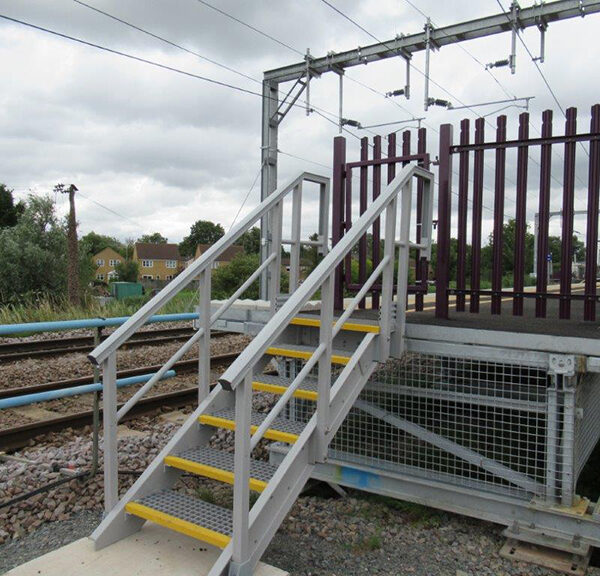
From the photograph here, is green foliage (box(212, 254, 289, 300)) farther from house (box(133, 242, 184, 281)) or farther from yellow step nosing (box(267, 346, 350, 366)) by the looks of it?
house (box(133, 242, 184, 281))

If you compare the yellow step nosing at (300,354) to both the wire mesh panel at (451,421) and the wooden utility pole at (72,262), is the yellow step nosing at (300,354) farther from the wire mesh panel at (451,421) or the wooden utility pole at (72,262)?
the wooden utility pole at (72,262)

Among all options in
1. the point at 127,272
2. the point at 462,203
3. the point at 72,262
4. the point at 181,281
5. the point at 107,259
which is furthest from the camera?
the point at 107,259

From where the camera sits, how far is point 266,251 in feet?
36.0

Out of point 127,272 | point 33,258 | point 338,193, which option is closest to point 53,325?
point 338,193

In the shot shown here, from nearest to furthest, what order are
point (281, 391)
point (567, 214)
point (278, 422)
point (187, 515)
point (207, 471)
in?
point (187, 515)
point (207, 471)
point (278, 422)
point (281, 391)
point (567, 214)

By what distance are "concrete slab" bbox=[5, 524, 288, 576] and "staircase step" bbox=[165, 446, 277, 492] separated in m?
0.37

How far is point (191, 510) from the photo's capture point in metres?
3.27

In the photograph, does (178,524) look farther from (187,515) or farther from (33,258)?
(33,258)

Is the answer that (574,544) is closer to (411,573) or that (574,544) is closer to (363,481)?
(411,573)

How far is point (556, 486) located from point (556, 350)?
96cm

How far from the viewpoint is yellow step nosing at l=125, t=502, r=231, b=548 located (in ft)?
9.66

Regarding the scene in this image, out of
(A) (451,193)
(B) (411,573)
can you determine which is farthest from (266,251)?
(B) (411,573)

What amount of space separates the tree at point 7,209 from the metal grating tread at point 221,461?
51798mm

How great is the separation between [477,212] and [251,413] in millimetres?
2837
